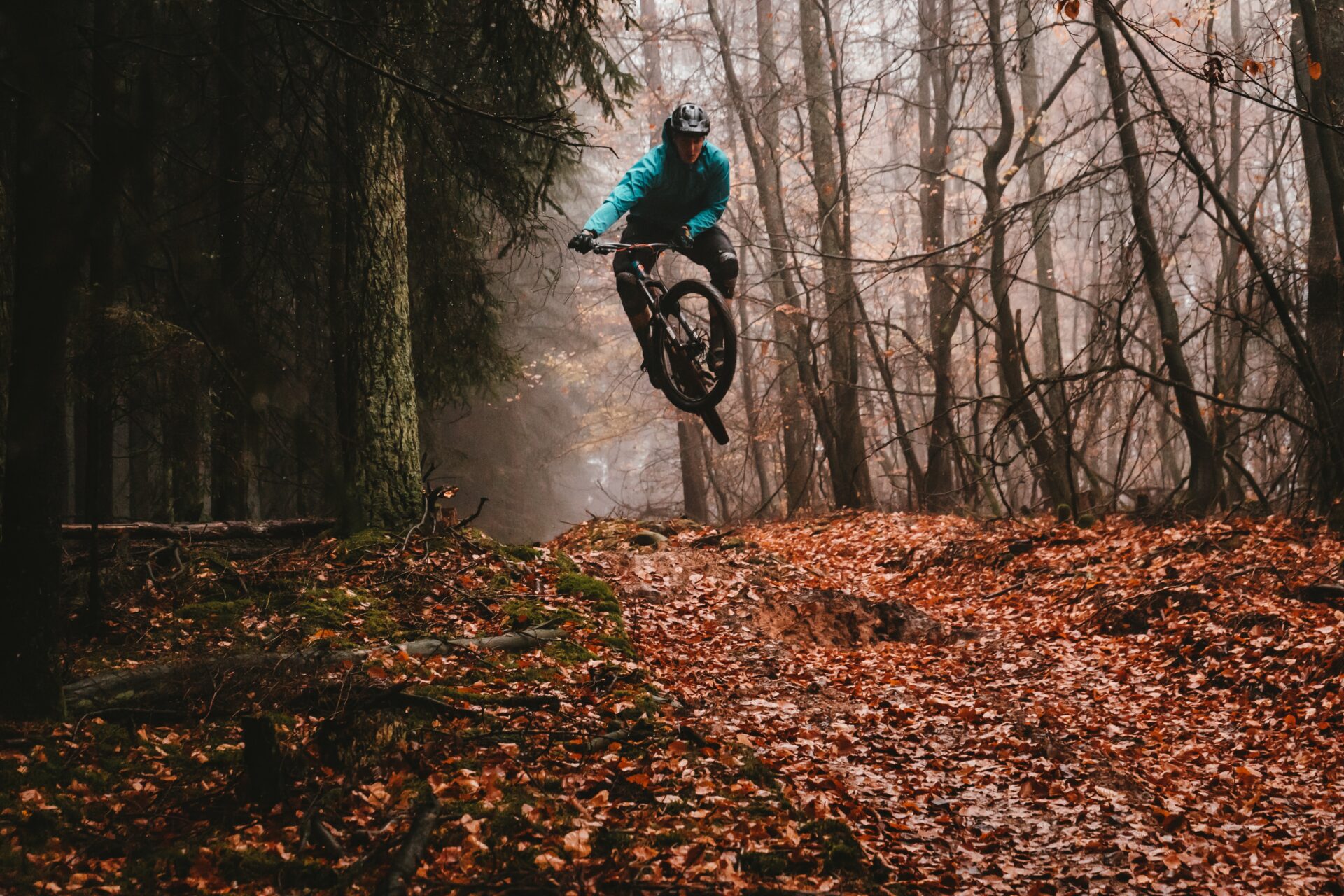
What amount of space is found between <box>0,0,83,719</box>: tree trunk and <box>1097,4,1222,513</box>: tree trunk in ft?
26.5

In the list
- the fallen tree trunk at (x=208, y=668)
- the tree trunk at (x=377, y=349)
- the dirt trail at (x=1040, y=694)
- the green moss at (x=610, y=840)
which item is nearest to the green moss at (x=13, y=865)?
the fallen tree trunk at (x=208, y=668)

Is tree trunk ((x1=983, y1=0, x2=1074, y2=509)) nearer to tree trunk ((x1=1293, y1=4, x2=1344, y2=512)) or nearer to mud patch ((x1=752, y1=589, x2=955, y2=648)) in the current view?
tree trunk ((x1=1293, y1=4, x2=1344, y2=512))

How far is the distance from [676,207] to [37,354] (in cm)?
A: 467

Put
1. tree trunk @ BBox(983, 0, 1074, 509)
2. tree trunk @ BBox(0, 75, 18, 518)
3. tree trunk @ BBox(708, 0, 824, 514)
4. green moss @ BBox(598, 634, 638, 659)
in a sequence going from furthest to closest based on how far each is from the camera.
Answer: tree trunk @ BBox(708, 0, 824, 514) < tree trunk @ BBox(983, 0, 1074, 509) < green moss @ BBox(598, 634, 638, 659) < tree trunk @ BBox(0, 75, 18, 518)

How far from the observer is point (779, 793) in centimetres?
381

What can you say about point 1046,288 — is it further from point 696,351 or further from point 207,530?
point 207,530

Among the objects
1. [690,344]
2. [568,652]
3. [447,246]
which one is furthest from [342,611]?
[447,246]

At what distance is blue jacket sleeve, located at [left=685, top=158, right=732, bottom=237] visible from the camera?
691cm

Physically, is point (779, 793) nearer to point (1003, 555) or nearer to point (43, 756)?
point (43, 756)

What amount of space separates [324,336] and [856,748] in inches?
254

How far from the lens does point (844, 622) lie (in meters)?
7.10

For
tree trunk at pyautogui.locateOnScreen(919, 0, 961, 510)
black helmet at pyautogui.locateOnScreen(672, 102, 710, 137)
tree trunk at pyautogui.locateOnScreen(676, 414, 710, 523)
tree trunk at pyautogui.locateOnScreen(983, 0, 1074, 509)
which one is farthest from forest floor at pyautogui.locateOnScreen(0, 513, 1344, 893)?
tree trunk at pyautogui.locateOnScreen(676, 414, 710, 523)

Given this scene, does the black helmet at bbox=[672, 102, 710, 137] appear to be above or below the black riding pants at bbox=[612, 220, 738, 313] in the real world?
above

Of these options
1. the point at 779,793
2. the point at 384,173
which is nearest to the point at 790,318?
the point at 384,173
